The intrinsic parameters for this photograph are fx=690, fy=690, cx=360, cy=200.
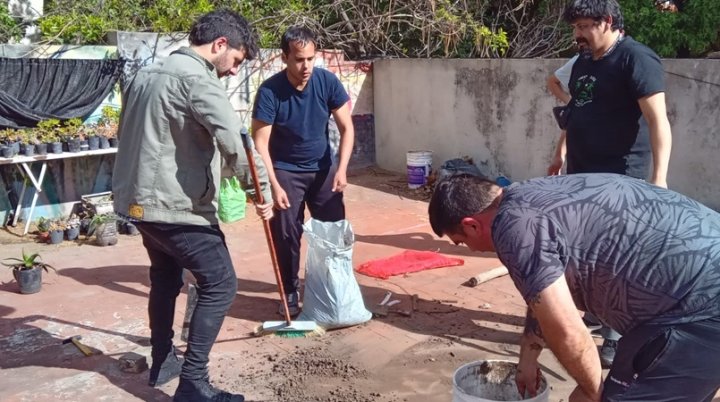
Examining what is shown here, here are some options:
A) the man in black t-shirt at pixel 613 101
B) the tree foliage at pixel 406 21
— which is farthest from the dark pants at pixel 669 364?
the tree foliage at pixel 406 21

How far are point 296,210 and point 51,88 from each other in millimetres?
3885

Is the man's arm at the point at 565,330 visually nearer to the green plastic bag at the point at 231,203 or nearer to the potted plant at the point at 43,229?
the green plastic bag at the point at 231,203

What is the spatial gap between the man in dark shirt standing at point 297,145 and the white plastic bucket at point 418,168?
163 inches

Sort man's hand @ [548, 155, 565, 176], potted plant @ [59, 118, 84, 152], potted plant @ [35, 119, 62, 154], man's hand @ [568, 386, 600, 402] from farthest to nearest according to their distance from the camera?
1. potted plant @ [59, 118, 84, 152]
2. potted plant @ [35, 119, 62, 154]
3. man's hand @ [548, 155, 565, 176]
4. man's hand @ [568, 386, 600, 402]

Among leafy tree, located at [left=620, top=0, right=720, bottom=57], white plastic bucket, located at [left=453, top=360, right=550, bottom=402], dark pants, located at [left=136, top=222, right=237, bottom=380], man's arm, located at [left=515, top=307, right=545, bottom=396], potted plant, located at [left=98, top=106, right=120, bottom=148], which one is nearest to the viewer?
man's arm, located at [left=515, top=307, right=545, bottom=396]

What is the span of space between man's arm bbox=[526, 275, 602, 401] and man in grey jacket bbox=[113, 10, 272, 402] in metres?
1.70

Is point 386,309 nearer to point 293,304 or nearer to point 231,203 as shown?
point 293,304

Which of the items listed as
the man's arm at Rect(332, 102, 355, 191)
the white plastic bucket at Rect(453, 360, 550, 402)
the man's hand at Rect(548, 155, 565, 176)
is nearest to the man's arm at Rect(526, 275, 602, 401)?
the white plastic bucket at Rect(453, 360, 550, 402)

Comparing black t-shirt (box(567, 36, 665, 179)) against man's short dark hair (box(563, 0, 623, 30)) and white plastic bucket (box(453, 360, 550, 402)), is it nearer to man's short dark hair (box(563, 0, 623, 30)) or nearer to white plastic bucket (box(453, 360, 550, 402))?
man's short dark hair (box(563, 0, 623, 30))

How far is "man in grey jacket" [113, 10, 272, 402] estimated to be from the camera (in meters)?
3.04

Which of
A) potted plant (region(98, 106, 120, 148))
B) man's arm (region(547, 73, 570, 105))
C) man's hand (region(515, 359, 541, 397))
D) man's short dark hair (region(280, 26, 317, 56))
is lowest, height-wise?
man's hand (region(515, 359, 541, 397))

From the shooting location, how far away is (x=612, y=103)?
341cm

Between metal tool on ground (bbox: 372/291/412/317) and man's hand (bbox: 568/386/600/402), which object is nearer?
man's hand (bbox: 568/386/600/402)

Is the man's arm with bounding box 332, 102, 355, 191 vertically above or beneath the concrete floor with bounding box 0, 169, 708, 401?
above
